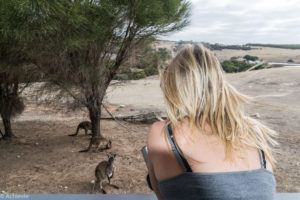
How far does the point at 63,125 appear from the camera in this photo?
9.16 meters

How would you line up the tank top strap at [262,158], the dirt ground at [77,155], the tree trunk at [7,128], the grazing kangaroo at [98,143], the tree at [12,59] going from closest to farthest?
1. the tank top strap at [262,158]
2. the tree at [12,59]
3. the dirt ground at [77,155]
4. the grazing kangaroo at [98,143]
5. the tree trunk at [7,128]

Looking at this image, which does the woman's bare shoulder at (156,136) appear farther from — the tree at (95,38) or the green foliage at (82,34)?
the tree at (95,38)

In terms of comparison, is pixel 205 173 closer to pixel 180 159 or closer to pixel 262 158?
pixel 180 159

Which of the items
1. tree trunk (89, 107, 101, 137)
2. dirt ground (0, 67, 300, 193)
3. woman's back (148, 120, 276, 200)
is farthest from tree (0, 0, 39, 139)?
woman's back (148, 120, 276, 200)

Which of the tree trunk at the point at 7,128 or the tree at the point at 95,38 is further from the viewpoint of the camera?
the tree trunk at the point at 7,128

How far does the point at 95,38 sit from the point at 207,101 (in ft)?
12.4

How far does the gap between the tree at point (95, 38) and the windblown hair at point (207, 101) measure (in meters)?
2.94

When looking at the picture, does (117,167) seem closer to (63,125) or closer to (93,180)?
(93,180)

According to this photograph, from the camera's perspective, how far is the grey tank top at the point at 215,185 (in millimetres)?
1052

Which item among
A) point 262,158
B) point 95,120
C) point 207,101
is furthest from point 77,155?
point 262,158

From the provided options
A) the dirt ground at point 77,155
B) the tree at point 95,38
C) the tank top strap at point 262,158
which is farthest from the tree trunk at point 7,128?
the tank top strap at point 262,158

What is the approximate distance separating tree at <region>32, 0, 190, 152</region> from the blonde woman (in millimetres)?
2998

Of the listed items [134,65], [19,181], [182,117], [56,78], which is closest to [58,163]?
[19,181]

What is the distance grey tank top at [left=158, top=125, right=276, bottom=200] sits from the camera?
1052 mm
